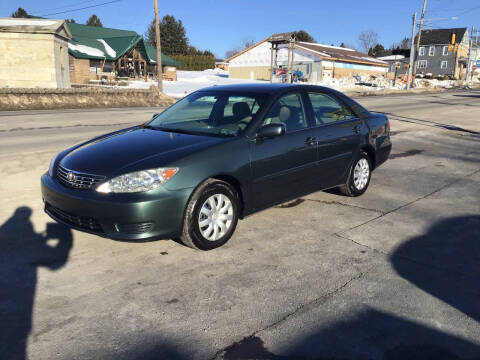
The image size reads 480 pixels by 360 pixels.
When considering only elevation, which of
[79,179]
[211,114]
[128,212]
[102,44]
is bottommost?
[128,212]

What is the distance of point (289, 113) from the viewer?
5160 millimetres

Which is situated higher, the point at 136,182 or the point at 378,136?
the point at 378,136

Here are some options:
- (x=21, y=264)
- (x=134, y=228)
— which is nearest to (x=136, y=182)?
(x=134, y=228)

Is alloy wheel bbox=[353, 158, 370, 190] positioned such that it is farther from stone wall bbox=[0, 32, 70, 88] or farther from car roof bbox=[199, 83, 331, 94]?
stone wall bbox=[0, 32, 70, 88]

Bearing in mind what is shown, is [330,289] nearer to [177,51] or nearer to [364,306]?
[364,306]

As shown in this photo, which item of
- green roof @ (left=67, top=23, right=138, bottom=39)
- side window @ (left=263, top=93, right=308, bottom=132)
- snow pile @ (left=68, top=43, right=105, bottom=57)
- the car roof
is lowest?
side window @ (left=263, top=93, right=308, bottom=132)

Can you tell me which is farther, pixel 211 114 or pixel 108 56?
pixel 108 56

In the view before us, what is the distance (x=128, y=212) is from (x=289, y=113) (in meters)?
2.41

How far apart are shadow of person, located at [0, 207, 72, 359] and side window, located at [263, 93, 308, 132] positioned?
2660 mm

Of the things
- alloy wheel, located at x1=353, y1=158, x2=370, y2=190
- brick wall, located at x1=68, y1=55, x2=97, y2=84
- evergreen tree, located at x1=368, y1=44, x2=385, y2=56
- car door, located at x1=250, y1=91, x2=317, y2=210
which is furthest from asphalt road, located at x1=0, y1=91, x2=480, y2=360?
evergreen tree, located at x1=368, y1=44, x2=385, y2=56

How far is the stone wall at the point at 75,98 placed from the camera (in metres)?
20.1

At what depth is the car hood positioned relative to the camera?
3.96 m

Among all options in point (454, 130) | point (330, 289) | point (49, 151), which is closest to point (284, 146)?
point (330, 289)

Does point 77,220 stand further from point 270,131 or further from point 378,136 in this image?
point 378,136
